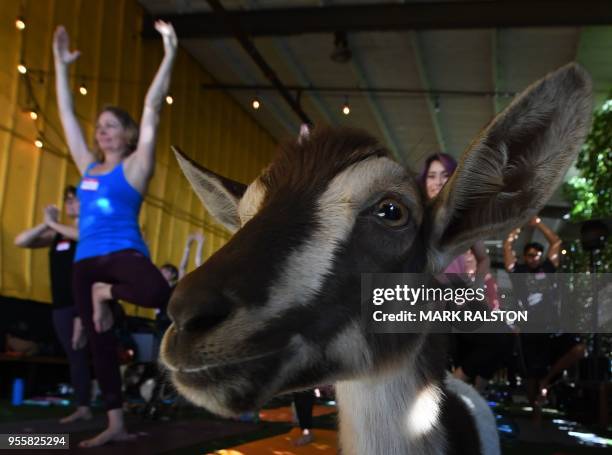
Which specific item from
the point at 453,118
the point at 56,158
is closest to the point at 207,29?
the point at 56,158

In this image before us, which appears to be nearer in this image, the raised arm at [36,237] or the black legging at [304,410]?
the black legging at [304,410]

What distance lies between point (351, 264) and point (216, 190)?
0.77m

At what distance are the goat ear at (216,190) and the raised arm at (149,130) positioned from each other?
1500 mm

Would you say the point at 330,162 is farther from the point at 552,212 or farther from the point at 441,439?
the point at 552,212

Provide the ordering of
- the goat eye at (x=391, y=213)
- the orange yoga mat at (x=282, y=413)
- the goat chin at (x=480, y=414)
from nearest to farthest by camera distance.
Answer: the goat eye at (x=391, y=213), the goat chin at (x=480, y=414), the orange yoga mat at (x=282, y=413)

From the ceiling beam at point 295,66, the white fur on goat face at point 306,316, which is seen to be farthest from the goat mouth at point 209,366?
the ceiling beam at point 295,66

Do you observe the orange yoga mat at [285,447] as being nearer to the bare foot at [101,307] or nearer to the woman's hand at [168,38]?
the bare foot at [101,307]

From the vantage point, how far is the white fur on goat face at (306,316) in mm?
1166

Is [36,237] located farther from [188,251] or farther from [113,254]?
[113,254]

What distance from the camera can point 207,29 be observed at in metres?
12.1

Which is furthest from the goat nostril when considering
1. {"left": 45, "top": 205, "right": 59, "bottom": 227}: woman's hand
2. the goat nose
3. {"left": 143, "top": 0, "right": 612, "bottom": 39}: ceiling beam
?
{"left": 143, "top": 0, "right": 612, "bottom": 39}: ceiling beam

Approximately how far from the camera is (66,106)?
12.1 feet

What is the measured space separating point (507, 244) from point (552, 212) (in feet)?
45.3

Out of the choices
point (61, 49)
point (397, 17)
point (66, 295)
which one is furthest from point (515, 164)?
point (397, 17)
